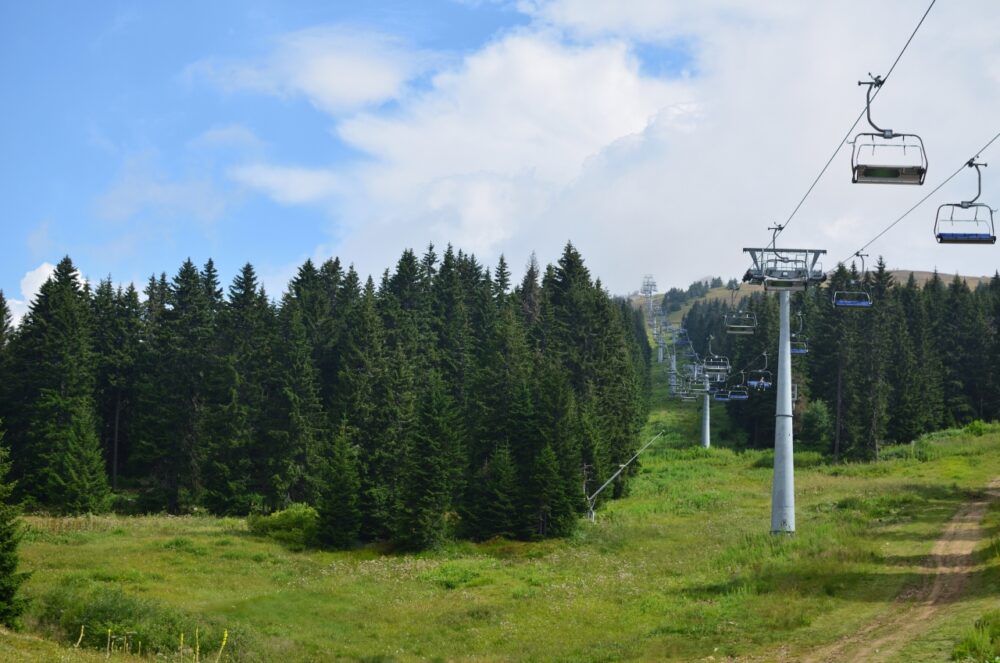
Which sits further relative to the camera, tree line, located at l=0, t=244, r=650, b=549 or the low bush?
tree line, located at l=0, t=244, r=650, b=549

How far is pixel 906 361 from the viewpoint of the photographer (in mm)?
86125

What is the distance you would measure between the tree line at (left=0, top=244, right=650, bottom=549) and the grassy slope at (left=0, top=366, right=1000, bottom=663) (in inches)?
153

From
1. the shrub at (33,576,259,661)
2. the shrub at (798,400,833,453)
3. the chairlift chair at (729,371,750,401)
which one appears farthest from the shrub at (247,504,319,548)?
the shrub at (798,400,833,453)

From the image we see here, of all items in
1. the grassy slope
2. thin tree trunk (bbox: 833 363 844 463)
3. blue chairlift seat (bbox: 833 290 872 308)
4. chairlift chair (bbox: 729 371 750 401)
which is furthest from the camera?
thin tree trunk (bbox: 833 363 844 463)

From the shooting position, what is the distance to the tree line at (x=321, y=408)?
51.9 m

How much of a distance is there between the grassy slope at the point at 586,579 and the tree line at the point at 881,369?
66.6 feet

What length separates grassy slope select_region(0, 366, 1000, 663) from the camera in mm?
24031

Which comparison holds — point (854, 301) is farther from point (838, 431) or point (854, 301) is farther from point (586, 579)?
point (838, 431)

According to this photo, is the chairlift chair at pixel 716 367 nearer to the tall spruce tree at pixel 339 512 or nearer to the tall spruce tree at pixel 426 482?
the tall spruce tree at pixel 426 482

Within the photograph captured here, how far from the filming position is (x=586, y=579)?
121ft

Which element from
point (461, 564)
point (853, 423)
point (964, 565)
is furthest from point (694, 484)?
point (964, 565)

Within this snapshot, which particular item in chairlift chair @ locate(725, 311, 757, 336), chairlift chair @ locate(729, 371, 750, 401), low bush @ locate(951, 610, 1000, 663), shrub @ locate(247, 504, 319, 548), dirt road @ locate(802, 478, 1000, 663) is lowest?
shrub @ locate(247, 504, 319, 548)

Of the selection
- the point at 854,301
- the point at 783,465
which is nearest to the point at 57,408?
the point at 783,465

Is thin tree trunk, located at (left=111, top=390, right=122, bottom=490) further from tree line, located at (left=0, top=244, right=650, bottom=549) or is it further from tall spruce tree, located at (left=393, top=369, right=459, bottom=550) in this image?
tall spruce tree, located at (left=393, top=369, right=459, bottom=550)
